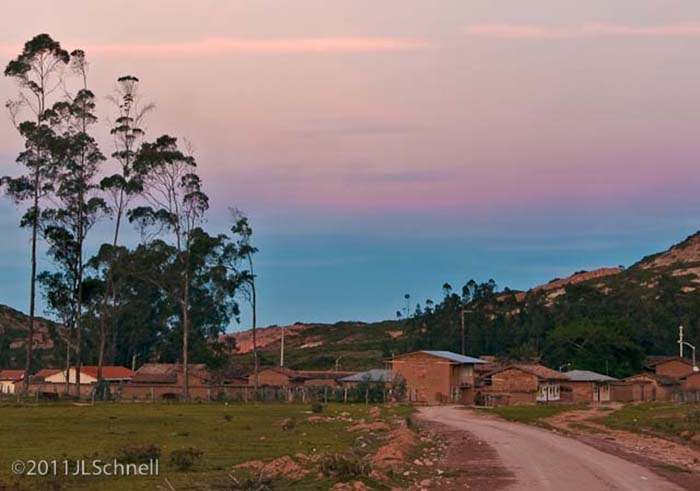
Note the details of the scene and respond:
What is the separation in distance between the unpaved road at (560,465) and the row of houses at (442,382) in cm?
4683

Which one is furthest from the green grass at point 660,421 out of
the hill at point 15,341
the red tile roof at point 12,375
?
the hill at point 15,341

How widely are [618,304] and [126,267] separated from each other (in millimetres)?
86857

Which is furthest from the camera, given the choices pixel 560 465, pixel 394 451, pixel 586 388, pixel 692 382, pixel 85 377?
pixel 85 377

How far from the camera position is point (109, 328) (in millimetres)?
125062

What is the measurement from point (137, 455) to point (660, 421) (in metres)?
37.4

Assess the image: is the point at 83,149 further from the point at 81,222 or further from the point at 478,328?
the point at 478,328

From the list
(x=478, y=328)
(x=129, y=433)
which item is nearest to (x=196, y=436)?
(x=129, y=433)

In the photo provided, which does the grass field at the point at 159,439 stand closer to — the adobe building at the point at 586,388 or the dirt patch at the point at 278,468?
the dirt patch at the point at 278,468

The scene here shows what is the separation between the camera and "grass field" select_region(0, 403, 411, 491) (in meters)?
25.4

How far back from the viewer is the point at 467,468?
31.9 metres

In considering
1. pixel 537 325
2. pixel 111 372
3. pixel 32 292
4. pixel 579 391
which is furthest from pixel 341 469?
pixel 537 325

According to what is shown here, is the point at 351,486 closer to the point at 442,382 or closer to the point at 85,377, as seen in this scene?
the point at 442,382

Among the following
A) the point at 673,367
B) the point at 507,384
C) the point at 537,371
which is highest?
the point at 673,367

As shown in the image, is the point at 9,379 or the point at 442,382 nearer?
the point at 442,382
